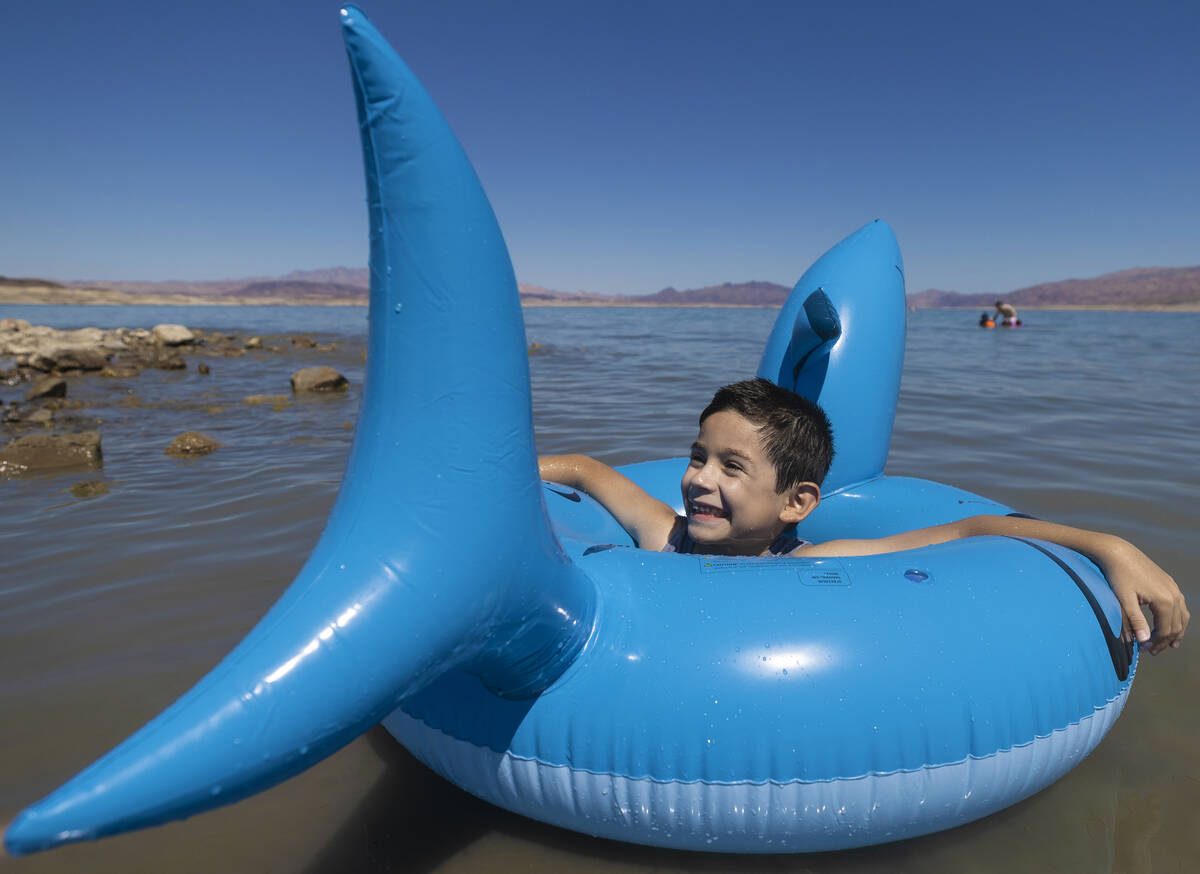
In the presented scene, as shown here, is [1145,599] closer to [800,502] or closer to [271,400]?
[800,502]

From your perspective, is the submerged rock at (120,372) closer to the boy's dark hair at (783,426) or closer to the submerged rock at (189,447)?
the submerged rock at (189,447)

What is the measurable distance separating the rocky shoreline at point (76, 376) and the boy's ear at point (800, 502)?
15.2 feet

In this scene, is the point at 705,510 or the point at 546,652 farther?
the point at 705,510

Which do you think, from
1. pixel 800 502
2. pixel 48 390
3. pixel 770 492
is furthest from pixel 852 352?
pixel 48 390

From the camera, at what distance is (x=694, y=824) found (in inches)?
58.7

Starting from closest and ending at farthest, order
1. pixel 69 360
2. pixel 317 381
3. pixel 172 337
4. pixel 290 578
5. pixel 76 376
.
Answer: pixel 290 578
pixel 317 381
pixel 76 376
pixel 69 360
pixel 172 337

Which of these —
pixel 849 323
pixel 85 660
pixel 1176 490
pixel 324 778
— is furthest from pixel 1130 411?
pixel 85 660

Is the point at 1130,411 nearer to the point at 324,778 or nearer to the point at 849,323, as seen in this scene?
the point at 849,323

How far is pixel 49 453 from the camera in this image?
4.93 m

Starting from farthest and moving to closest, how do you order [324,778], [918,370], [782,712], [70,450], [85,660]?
[918,370] < [70,450] < [85,660] < [324,778] < [782,712]

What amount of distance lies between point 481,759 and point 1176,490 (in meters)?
4.45

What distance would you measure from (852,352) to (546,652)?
6.50 feet

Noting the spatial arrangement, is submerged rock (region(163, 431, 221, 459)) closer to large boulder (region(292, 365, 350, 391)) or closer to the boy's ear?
large boulder (region(292, 365, 350, 391))

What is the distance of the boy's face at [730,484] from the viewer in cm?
196
